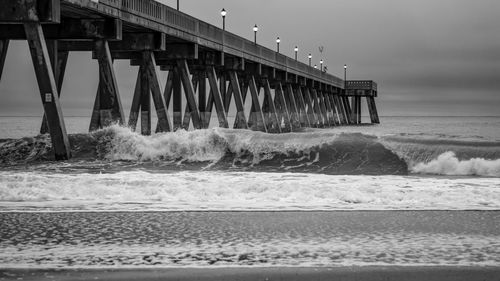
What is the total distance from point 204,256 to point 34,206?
3.59 metres

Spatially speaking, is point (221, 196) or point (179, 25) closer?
point (221, 196)

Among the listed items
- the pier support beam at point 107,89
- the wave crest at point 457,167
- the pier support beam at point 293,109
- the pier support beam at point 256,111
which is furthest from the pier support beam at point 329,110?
the wave crest at point 457,167

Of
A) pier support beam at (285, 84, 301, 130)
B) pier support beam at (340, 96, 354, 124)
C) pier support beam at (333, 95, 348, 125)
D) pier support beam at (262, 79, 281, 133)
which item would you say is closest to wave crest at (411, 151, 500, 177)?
pier support beam at (262, 79, 281, 133)

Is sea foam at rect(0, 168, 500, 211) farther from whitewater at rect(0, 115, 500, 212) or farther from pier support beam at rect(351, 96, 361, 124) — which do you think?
pier support beam at rect(351, 96, 361, 124)

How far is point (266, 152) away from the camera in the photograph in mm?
17359

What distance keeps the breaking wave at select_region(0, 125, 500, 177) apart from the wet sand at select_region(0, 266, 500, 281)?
34.3 feet

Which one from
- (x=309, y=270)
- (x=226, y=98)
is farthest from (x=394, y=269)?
(x=226, y=98)

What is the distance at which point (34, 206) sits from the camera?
7.49 metres

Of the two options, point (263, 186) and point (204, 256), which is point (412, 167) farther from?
point (204, 256)

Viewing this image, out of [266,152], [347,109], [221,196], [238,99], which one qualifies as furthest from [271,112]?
[347,109]

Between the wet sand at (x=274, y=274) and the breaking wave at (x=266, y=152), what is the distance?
10.5m

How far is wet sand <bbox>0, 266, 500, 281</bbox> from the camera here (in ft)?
13.4

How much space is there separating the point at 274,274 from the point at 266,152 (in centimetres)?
1320

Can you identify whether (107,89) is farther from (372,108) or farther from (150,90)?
(372,108)
